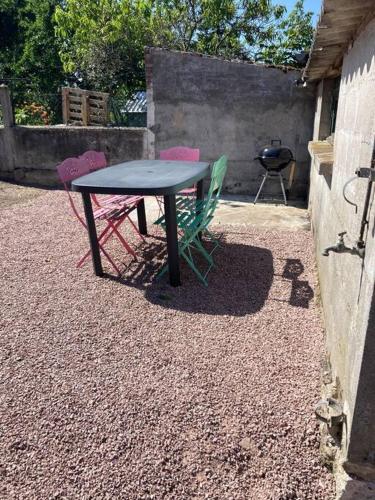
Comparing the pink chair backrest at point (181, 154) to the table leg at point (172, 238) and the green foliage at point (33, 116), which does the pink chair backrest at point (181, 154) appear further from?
the green foliage at point (33, 116)

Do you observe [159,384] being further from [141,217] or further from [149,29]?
[149,29]

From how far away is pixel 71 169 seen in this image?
475 centimetres

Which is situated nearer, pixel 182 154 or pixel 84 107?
pixel 182 154

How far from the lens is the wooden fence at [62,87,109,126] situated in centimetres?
970

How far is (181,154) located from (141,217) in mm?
1230

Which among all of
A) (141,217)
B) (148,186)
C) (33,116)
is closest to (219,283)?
(148,186)

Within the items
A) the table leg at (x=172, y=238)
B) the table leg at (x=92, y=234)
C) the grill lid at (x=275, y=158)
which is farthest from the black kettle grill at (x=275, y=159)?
the table leg at (x=92, y=234)

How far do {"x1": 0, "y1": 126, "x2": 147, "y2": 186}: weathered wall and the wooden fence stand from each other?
111 centimetres

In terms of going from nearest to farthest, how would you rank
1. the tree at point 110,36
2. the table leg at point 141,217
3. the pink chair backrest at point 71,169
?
the pink chair backrest at point 71,169, the table leg at point 141,217, the tree at point 110,36

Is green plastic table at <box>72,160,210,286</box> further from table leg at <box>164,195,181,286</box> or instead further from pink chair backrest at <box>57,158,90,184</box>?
pink chair backrest at <box>57,158,90,184</box>

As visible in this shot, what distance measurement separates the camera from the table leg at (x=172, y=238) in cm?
371

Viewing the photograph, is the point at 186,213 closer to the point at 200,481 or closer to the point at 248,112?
the point at 200,481

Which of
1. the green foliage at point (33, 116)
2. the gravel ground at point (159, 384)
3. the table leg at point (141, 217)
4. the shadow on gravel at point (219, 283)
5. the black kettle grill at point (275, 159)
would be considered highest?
the green foliage at point (33, 116)

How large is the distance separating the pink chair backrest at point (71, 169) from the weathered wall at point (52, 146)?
3.64m
